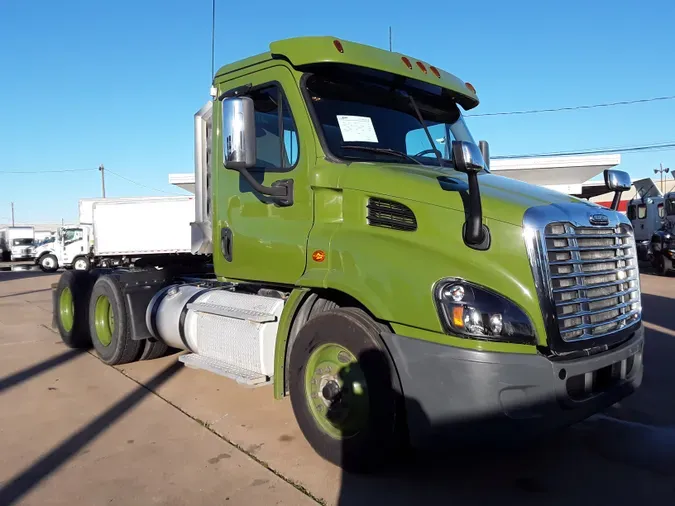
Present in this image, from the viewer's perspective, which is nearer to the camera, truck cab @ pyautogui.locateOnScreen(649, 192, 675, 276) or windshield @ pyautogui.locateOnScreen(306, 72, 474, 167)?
windshield @ pyautogui.locateOnScreen(306, 72, 474, 167)

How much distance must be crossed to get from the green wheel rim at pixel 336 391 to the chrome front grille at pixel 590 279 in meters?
1.30

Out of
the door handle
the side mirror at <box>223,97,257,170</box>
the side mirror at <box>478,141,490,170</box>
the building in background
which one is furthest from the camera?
the building in background

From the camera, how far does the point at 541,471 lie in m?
3.95

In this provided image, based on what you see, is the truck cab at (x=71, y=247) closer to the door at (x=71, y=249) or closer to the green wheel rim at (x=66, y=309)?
the door at (x=71, y=249)

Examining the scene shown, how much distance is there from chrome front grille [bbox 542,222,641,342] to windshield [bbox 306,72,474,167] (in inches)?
55.6

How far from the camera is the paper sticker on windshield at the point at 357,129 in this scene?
14.3ft

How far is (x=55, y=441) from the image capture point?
15.0 feet

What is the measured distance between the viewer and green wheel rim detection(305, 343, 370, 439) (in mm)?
3754

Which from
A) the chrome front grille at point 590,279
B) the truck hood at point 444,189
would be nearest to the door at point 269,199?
the truck hood at point 444,189

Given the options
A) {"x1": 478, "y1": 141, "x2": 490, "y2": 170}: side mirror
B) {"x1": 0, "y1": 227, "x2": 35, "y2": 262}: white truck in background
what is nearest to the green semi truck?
{"x1": 478, "y1": 141, "x2": 490, "y2": 170}: side mirror

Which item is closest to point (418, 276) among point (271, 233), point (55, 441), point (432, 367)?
point (432, 367)

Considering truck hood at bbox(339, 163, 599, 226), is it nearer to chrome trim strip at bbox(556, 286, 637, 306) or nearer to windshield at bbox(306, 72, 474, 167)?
windshield at bbox(306, 72, 474, 167)

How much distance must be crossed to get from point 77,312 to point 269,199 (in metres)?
4.40

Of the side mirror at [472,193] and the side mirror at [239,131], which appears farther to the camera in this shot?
the side mirror at [239,131]
